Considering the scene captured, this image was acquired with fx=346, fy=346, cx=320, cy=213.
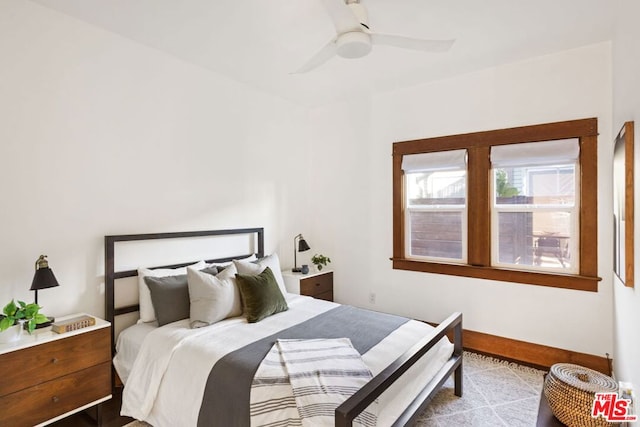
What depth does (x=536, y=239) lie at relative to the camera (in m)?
3.28

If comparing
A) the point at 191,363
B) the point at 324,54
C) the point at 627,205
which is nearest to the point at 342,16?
the point at 324,54

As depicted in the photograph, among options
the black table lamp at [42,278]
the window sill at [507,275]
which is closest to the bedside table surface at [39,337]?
the black table lamp at [42,278]

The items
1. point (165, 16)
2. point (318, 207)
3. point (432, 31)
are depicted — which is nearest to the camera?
point (165, 16)

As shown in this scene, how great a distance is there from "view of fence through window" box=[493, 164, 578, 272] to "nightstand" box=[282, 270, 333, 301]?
6.32 ft

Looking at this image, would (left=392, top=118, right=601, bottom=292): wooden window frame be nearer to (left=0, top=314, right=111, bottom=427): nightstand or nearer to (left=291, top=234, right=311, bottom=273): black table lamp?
(left=291, top=234, right=311, bottom=273): black table lamp

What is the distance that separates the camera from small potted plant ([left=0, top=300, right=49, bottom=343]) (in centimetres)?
194

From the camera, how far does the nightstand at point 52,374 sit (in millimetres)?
1898

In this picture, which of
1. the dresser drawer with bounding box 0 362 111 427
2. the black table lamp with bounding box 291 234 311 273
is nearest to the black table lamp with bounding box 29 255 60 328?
the dresser drawer with bounding box 0 362 111 427

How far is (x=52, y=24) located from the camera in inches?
96.0

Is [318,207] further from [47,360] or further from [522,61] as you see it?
[47,360]

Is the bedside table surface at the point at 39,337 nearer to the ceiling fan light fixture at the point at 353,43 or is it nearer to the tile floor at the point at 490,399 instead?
the tile floor at the point at 490,399

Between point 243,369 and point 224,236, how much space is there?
6.24ft

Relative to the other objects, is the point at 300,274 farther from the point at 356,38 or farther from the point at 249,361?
the point at 356,38

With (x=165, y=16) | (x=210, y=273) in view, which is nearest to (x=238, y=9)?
(x=165, y=16)
